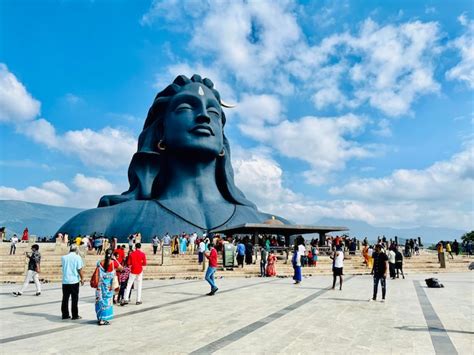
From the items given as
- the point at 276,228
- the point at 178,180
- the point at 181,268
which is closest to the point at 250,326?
the point at 181,268

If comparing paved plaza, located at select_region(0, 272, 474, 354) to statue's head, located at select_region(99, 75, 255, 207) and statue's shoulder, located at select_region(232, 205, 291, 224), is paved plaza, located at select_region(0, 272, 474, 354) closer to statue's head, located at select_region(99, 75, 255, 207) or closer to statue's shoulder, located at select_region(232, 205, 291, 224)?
statue's shoulder, located at select_region(232, 205, 291, 224)

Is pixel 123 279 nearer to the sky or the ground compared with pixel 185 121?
nearer to the ground

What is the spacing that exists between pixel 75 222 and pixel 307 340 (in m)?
33.0

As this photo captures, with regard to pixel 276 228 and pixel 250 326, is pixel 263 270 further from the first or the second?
pixel 250 326

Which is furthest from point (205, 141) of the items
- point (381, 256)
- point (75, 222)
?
point (381, 256)

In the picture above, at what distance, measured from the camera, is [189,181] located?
39188 mm

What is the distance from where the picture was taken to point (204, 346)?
533 cm

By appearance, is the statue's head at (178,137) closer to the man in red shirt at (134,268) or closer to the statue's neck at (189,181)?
the statue's neck at (189,181)

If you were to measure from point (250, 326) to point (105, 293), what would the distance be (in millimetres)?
2742

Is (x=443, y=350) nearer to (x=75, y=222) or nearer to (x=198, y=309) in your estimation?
(x=198, y=309)

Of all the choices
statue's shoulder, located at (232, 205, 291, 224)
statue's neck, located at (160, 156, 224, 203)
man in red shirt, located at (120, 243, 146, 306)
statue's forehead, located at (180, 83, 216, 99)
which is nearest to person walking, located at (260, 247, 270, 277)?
man in red shirt, located at (120, 243, 146, 306)

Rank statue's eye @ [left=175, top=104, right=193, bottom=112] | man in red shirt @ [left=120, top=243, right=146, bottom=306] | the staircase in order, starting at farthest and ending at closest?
statue's eye @ [left=175, top=104, right=193, bottom=112]
the staircase
man in red shirt @ [left=120, top=243, right=146, bottom=306]

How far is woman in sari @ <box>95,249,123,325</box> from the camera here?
6871mm

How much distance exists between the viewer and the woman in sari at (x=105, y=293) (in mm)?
6871
